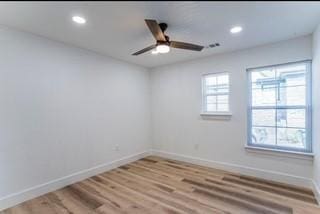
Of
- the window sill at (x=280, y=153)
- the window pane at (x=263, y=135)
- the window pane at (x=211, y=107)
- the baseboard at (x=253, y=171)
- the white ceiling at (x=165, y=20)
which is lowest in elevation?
the baseboard at (x=253, y=171)

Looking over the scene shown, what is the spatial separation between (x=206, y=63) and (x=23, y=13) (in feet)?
11.0

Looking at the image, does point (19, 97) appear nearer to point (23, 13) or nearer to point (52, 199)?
point (23, 13)

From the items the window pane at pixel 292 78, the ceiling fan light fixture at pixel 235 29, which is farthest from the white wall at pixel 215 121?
the ceiling fan light fixture at pixel 235 29

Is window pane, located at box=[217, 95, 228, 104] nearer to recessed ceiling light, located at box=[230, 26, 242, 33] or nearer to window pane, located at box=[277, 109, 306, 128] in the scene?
window pane, located at box=[277, 109, 306, 128]

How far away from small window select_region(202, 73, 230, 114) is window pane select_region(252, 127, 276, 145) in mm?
689

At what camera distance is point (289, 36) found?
294 centimetres

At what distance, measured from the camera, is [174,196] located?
2758mm

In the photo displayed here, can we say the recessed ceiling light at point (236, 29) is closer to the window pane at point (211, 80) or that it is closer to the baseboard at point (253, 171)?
the window pane at point (211, 80)

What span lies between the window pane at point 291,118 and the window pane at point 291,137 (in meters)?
0.09

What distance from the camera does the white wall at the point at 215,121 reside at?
3.12 meters

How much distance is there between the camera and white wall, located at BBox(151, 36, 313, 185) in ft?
10.2

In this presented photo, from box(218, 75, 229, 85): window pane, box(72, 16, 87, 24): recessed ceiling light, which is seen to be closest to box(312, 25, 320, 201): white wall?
box(218, 75, 229, 85): window pane

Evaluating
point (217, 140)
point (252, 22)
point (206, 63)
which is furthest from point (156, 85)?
point (252, 22)

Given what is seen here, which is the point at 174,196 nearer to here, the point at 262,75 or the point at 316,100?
the point at 316,100
